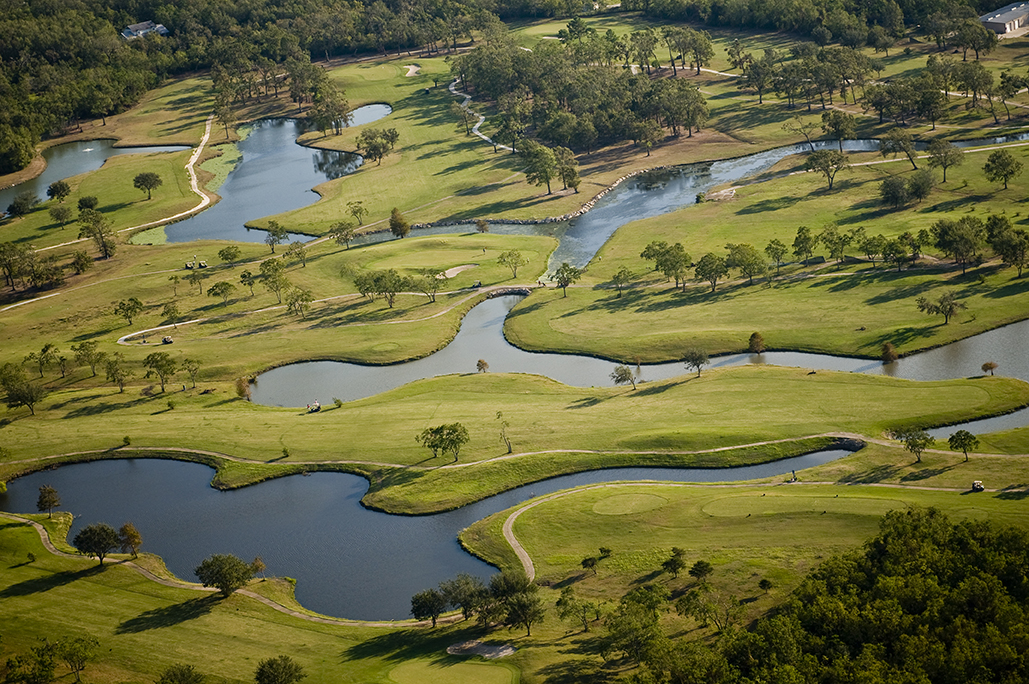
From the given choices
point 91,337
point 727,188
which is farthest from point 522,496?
point 727,188

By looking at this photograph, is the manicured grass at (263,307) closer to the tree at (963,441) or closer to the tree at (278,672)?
the tree at (278,672)

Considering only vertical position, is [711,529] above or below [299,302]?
below

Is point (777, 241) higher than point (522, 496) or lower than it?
higher

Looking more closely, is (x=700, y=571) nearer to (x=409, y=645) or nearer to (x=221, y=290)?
(x=409, y=645)

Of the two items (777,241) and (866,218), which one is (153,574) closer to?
(777,241)

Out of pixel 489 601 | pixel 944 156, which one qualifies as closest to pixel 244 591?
pixel 489 601

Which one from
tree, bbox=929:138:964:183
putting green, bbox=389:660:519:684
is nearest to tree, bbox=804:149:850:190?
tree, bbox=929:138:964:183
